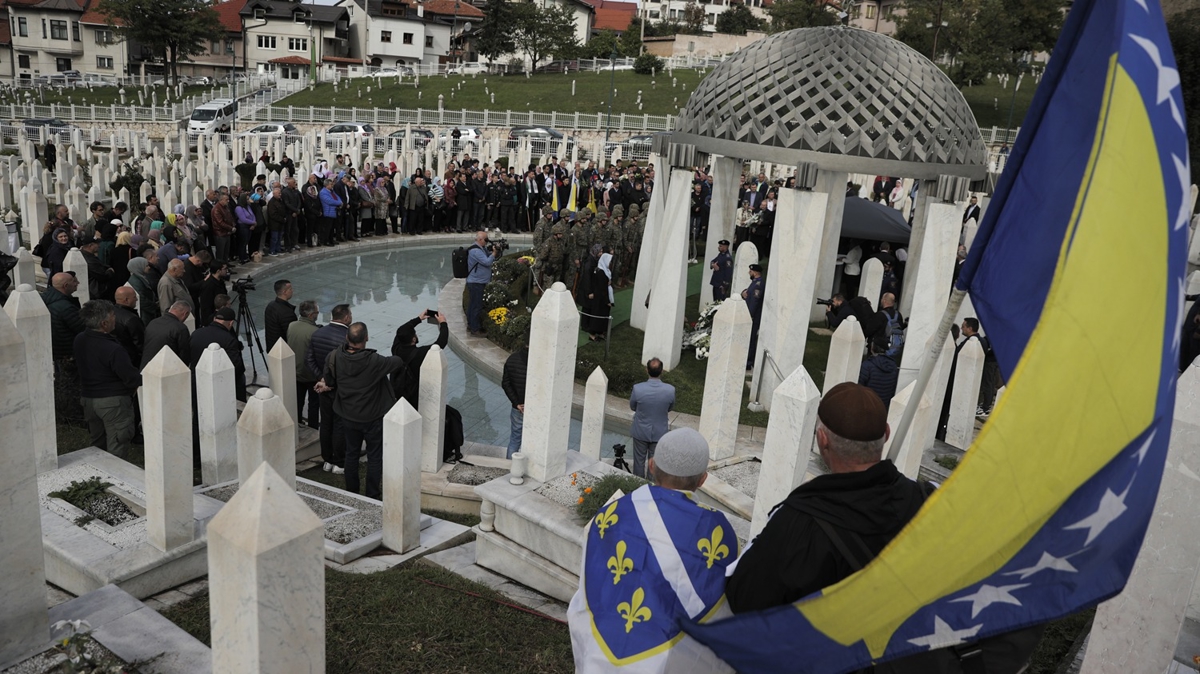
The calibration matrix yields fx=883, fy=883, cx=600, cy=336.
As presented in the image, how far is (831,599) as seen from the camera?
2414 millimetres

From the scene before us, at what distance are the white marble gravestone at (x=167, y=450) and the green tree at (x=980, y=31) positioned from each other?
49.6 meters

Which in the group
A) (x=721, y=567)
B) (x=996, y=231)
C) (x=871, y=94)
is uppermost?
(x=871, y=94)

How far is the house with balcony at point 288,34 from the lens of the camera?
2630 inches

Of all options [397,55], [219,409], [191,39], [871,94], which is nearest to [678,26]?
[397,55]

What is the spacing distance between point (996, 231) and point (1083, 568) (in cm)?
105

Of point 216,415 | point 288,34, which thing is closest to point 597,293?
point 216,415

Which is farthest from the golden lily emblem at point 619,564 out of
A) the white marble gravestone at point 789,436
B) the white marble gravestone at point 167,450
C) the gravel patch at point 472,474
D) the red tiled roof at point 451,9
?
the red tiled roof at point 451,9

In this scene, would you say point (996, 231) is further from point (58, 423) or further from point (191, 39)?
point (191, 39)

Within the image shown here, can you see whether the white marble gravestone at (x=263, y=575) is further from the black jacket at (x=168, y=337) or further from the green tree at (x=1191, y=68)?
the green tree at (x=1191, y=68)

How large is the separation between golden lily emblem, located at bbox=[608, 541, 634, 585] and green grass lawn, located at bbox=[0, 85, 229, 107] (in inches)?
1859

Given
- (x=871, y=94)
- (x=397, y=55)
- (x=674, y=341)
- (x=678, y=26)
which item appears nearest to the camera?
(x=871, y=94)

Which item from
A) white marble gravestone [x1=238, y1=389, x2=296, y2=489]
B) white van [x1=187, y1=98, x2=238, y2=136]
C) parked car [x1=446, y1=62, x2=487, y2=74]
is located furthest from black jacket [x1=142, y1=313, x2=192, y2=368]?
parked car [x1=446, y1=62, x2=487, y2=74]

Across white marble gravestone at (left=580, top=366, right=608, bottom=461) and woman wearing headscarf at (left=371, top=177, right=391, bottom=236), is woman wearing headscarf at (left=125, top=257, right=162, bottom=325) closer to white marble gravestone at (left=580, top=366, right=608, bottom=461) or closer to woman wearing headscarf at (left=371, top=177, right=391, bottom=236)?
white marble gravestone at (left=580, top=366, right=608, bottom=461)

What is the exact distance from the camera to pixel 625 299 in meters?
14.4
